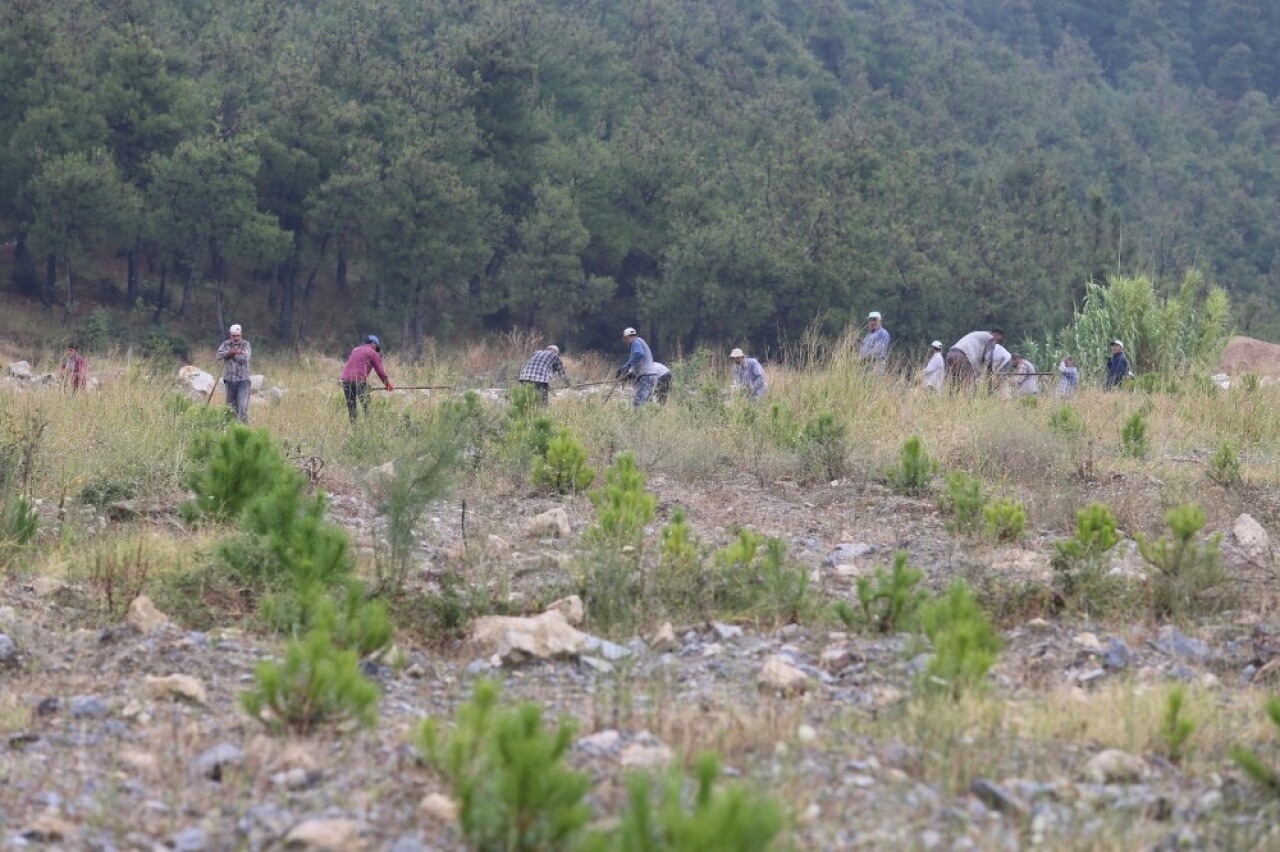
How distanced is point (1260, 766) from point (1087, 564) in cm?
231

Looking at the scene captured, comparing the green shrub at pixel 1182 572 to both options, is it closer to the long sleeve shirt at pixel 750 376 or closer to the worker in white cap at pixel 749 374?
the worker in white cap at pixel 749 374

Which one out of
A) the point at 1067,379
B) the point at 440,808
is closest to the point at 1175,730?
the point at 440,808

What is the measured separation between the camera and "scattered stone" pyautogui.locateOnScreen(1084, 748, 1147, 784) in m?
3.82

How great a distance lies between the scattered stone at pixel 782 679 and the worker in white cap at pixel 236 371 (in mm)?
9704

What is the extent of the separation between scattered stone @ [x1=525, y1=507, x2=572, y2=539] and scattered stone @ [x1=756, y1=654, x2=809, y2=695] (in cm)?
268

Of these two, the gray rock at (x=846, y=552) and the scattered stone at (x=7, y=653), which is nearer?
the scattered stone at (x=7, y=653)

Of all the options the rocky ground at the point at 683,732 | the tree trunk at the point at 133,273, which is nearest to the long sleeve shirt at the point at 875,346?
the rocky ground at the point at 683,732

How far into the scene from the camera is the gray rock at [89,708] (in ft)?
13.9

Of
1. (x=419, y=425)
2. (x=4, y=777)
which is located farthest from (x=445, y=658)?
(x=419, y=425)

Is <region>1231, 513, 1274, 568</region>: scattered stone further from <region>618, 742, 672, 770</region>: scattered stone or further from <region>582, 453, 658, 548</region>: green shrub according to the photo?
<region>618, 742, 672, 770</region>: scattered stone

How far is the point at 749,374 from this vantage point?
14.5 metres

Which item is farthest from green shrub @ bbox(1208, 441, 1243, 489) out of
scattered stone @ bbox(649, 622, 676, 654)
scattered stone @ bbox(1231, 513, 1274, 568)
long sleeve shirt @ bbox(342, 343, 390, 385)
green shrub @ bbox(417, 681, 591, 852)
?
long sleeve shirt @ bbox(342, 343, 390, 385)

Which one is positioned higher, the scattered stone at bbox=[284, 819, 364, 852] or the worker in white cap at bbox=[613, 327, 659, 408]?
the scattered stone at bbox=[284, 819, 364, 852]

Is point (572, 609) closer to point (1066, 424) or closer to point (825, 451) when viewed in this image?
point (825, 451)
